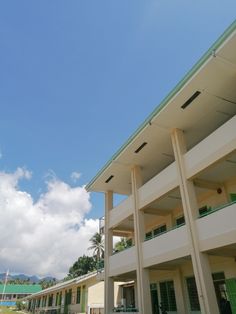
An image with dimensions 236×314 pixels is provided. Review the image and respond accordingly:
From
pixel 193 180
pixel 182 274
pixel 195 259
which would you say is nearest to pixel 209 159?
pixel 193 180

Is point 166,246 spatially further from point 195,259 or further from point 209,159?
point 209,159

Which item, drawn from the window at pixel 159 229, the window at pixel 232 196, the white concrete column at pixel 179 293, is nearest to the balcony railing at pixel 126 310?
the white concrete column at pixel 179 293

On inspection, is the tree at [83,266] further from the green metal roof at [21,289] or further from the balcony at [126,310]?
the balcony at [126,310]

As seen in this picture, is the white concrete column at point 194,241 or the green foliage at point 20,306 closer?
the white concrete column at point 194,241

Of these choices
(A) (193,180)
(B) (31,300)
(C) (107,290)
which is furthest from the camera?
(B) (31,300)

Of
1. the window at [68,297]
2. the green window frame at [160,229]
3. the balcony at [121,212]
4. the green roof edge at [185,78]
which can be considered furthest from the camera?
the window at [68,297]

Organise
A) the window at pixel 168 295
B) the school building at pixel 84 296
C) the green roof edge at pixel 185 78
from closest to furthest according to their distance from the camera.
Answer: the green roof edge at pixel 185 78
the window at pixel 168 295
the school building at pixel 84 296

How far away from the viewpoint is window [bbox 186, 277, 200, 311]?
15.1m

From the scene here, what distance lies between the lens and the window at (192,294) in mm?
15105

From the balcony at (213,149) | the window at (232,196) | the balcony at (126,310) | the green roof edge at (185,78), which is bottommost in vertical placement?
the balcony at (126,310)

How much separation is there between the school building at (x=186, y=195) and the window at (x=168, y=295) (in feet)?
0.18

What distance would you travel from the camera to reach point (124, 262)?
16.6 meters

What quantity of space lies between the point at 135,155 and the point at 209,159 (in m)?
5.74

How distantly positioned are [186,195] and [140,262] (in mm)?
4806
